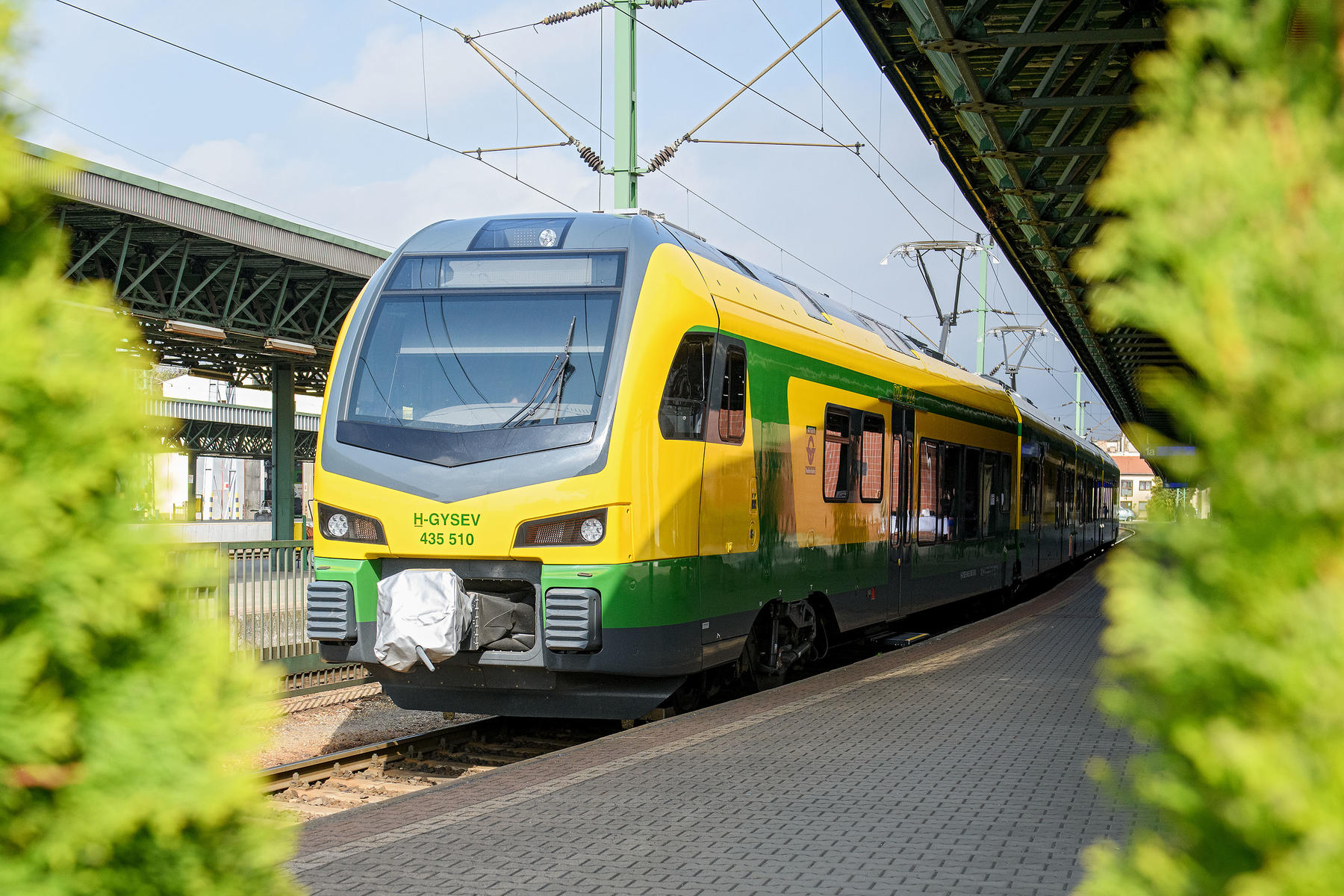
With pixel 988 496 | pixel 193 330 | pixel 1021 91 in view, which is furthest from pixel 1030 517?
pixel 193 330

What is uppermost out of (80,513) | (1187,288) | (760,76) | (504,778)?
(760,76)

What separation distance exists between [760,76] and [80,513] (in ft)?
45.5

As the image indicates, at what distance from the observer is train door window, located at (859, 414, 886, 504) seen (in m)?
11.7

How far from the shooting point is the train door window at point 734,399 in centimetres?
885

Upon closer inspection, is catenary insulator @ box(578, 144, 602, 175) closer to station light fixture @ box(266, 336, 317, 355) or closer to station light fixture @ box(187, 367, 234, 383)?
station light fixture @ box(266, 336, 317, 355)

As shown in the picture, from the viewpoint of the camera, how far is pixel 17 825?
1.70m

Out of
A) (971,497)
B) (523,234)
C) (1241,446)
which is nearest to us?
(1241,446)

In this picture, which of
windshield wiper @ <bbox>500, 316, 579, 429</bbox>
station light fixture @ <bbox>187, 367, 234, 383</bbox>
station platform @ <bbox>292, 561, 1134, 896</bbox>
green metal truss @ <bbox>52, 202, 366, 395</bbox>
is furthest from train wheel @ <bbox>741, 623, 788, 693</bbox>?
station light fixture @ <bbox>187, 367, 234, 383</bbox>

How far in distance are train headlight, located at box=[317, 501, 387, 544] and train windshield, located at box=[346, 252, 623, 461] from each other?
60 centimetres

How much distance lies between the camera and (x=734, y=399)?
898 centimetres

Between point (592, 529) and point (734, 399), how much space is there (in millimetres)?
1775

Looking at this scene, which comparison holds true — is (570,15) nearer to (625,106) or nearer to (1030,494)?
(625,106)

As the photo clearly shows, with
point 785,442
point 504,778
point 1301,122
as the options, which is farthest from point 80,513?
point 785,442

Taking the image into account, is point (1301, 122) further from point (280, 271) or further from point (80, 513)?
point (280, 271)
